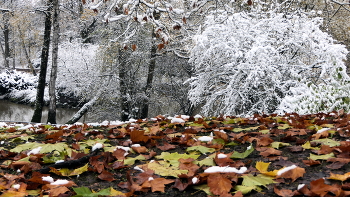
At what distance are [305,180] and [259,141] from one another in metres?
0.57

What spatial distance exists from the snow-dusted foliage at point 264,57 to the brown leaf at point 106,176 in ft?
14.1

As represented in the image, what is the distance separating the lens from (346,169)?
131 cm

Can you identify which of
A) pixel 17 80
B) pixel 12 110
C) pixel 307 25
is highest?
pixel 307 25

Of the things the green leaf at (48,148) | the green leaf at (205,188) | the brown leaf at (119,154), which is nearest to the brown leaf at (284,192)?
the green leaf at (205,188)

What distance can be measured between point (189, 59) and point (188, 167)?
5.96 metres

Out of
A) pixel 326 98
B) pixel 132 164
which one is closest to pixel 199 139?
pixel 132 164

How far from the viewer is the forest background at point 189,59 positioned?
4.56 metres

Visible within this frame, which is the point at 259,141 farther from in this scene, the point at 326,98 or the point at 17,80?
the point at 17,80

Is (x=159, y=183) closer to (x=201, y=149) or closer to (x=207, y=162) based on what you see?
(x=207, y=162)

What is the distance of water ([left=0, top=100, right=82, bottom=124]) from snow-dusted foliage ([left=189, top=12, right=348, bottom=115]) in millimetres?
9168

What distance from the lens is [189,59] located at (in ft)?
23.7

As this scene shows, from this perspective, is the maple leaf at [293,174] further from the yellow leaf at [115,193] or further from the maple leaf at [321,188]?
the yellow leaf at [115,193]

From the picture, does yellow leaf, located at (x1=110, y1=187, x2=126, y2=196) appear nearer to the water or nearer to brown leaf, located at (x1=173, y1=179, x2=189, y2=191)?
brown leaf, located at (x1=173, y1=179, x2=189, y2=191)

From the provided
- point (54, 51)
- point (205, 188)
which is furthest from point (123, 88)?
point (205, 188)
